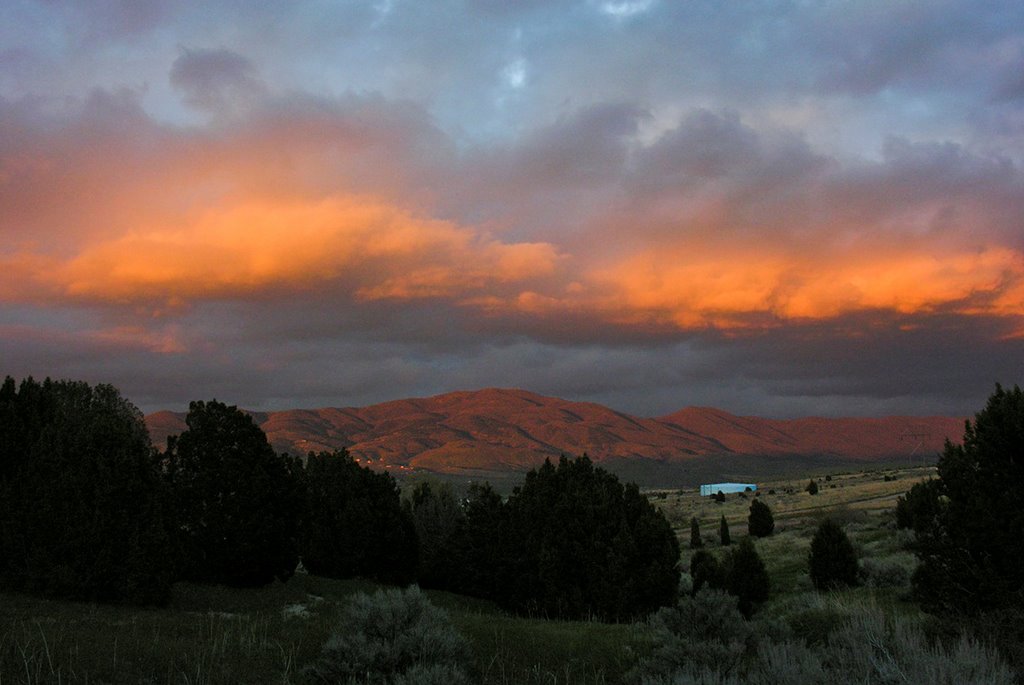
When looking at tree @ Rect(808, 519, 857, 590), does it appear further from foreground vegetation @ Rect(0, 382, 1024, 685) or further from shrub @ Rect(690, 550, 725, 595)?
shrub @ Rect(690, 550, 725, 595)

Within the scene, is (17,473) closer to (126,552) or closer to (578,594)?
(126,552)

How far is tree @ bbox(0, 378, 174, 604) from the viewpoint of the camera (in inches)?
678

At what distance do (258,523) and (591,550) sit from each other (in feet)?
34.9

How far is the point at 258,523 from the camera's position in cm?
2389

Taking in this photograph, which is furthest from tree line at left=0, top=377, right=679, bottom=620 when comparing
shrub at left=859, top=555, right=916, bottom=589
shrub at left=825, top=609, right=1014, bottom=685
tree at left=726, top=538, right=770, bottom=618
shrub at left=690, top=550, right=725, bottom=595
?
shrub at left=825, top=609, right=1014, bottom=685

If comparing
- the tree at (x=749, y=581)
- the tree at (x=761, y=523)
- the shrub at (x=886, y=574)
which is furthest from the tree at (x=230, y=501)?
the tree at (x=761, y=523)

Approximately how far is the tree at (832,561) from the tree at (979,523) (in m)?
13.1

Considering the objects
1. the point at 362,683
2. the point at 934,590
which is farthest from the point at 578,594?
the point at 362,683

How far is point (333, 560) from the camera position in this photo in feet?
101

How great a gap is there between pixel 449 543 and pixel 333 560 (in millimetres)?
5222

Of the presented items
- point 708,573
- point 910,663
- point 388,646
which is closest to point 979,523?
point 910,663

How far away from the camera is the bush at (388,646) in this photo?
9781 mm

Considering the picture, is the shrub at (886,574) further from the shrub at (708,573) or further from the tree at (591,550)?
the tree at (591,550)

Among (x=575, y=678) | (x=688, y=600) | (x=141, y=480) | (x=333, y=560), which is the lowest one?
(x=333, y=560)
